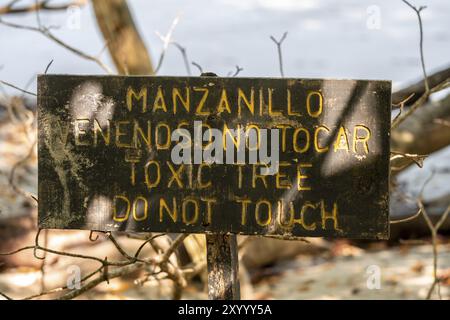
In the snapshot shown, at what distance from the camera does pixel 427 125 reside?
4984 millimetres

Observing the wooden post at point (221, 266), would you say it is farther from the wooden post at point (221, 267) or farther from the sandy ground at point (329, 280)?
the sandy ground at point (329, 280)

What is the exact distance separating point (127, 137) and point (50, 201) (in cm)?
32

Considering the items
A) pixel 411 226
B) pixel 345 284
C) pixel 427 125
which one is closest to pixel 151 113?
pixel 345 284

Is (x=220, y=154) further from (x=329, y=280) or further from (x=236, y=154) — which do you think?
(x=329, y=280)

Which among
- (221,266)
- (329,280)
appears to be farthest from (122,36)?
(221,266)

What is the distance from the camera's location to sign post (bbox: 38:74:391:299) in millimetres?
2215

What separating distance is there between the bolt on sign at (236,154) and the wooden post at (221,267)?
143 millimetres

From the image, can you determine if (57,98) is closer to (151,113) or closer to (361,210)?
(151,113)

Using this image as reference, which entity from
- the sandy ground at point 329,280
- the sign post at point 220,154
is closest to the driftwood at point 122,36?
the sandy ground at point 329,280

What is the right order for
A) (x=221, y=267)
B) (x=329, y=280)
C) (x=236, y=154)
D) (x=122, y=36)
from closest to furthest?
1. (x=236, y=154)
2. (x=221, y=267)
3. (x=329, y=280)
4. (x=122, y=36)

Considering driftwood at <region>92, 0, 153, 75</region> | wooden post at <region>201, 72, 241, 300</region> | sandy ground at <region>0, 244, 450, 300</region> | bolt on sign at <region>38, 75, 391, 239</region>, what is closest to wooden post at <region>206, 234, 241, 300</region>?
wooden post at <region>201, 72, 241, 300</region>

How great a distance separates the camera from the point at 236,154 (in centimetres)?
223

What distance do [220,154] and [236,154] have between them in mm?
47
